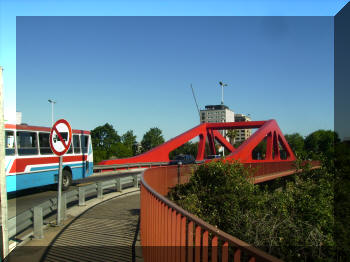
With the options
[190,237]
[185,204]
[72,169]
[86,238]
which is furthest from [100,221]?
[72,169]

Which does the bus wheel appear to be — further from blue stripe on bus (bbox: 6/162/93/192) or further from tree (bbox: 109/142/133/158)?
tree (bbox: 109/142/133/158)

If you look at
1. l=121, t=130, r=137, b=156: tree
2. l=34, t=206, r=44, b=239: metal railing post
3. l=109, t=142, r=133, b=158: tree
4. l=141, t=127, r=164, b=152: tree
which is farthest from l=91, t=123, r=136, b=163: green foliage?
l=34, t=206, r=44, b=239: metal railing post

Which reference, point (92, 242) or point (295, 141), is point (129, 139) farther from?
point (92, 242)

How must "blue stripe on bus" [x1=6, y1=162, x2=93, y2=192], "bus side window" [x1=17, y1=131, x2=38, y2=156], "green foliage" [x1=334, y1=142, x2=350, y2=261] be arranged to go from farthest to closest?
"bus side window" [x1=17, y1=131, x2=38, y2=156], "blue stripe on bus" [x1=6, y1=162, x2=93, y2=192], "green foliage" [x1=334, y1=142, x2=350, y2=261]

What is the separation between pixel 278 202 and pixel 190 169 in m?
5.02

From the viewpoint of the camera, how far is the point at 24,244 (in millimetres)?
6719

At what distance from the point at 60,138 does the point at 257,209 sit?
275 inches

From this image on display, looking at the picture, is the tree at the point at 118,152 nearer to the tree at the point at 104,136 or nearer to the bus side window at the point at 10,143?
the tree at the point at 104,136

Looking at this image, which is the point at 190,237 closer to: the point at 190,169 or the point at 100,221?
the point at 100,221

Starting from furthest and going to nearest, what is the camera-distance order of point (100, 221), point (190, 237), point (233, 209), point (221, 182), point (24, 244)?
point (221, 182)
point (233, 209)
point (100, 221)
point (24, 244)
point (190, 237)

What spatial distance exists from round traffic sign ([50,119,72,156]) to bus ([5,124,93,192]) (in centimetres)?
438

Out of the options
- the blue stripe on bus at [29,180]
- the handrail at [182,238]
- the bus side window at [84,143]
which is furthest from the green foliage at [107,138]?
the handrail at [182,238]

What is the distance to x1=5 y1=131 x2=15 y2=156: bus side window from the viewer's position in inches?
468

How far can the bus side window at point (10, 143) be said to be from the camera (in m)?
11.9
